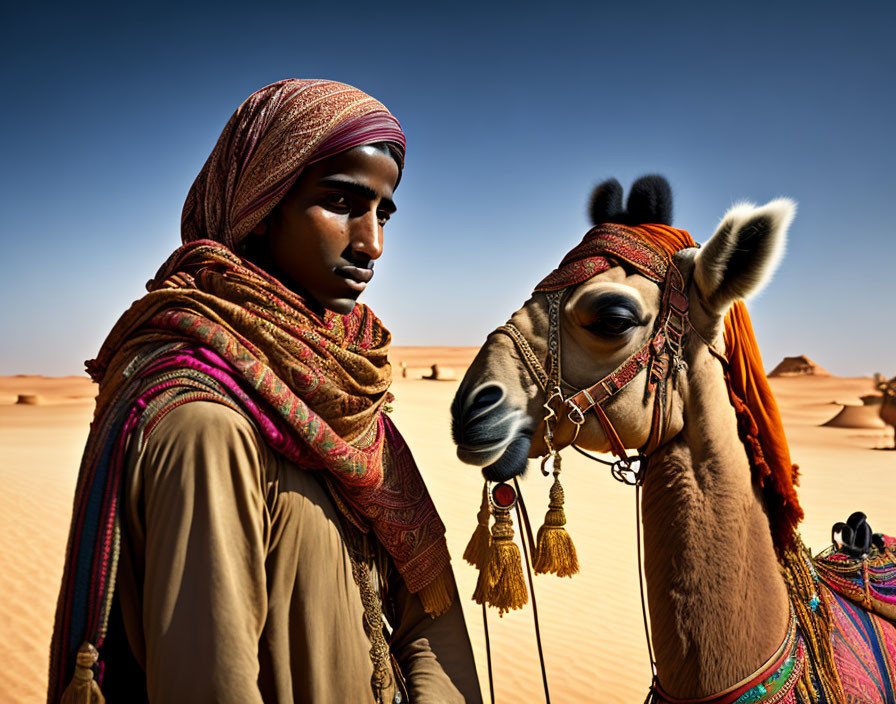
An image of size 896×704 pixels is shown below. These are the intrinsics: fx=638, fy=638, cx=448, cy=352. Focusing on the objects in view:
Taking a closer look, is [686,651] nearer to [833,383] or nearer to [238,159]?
[238,159]

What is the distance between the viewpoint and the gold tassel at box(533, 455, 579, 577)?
231cm

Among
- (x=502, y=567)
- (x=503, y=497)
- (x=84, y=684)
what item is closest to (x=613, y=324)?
(x=503, y=497)

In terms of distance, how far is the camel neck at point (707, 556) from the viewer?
2018mm

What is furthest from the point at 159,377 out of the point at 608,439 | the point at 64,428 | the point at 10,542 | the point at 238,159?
the point at 64,428

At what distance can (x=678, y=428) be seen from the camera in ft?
7.14

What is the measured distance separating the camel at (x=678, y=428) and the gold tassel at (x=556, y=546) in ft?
0.75

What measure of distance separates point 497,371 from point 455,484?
11135mm

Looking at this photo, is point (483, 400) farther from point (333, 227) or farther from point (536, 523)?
point (536, 523)

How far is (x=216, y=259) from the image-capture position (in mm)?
1429

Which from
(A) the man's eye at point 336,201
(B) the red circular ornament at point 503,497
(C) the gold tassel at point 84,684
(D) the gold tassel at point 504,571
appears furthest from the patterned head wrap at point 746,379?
(C) the gold tassel at point 84,684

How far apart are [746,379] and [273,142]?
1.73m

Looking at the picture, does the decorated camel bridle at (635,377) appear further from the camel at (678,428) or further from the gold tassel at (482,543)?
the gold tassel at (482,543)

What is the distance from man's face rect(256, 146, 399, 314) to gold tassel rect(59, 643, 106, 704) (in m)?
0.85

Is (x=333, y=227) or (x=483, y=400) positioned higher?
(x=333, y=227)
